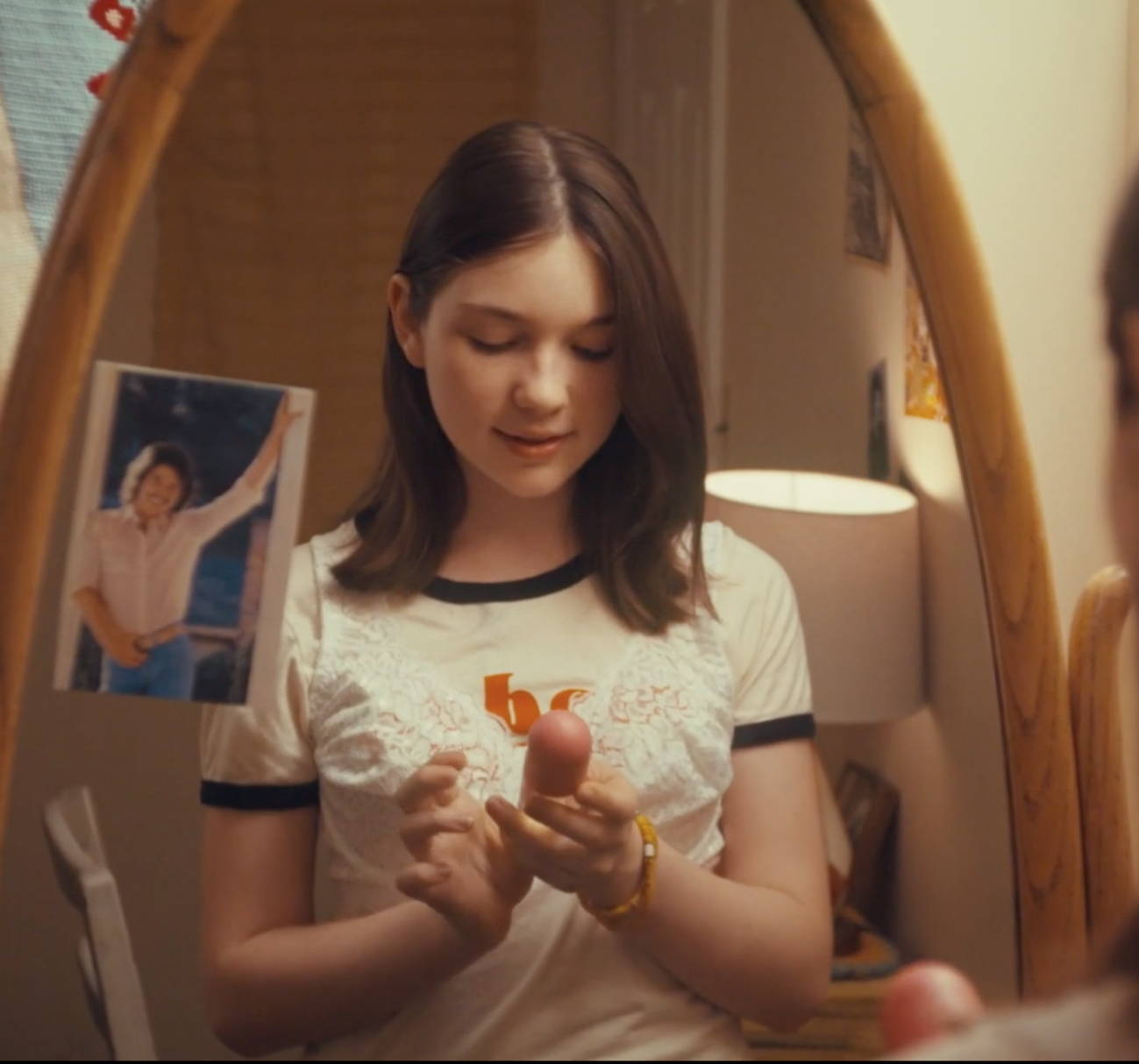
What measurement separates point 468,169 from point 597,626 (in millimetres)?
220

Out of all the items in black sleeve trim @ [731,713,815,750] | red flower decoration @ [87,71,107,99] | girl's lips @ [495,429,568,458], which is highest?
red flower decoration @ [87,71,107,99]

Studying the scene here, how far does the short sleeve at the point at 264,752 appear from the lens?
734 millimetres

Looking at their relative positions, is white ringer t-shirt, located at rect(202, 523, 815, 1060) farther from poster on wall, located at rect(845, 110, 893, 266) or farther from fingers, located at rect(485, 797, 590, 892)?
poster on wall, located at rect(845, 110, 893, 266)

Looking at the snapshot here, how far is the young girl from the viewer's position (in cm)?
72

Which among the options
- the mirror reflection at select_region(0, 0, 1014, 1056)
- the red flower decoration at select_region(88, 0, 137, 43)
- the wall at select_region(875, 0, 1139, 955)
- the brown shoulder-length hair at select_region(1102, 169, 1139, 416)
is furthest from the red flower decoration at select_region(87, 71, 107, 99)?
the brown shoulder-length hair at select_region(1102, 169, 1139, 416)

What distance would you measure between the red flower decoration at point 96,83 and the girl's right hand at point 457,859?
43cm

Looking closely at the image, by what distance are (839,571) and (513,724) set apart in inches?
7.6

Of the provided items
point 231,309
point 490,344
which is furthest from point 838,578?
point 231,309

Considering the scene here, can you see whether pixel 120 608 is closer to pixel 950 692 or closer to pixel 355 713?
pixel 355 713

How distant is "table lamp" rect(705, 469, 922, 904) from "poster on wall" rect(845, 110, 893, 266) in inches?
4.8

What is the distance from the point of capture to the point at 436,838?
714 mm

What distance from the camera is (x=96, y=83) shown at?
89 centimetres
